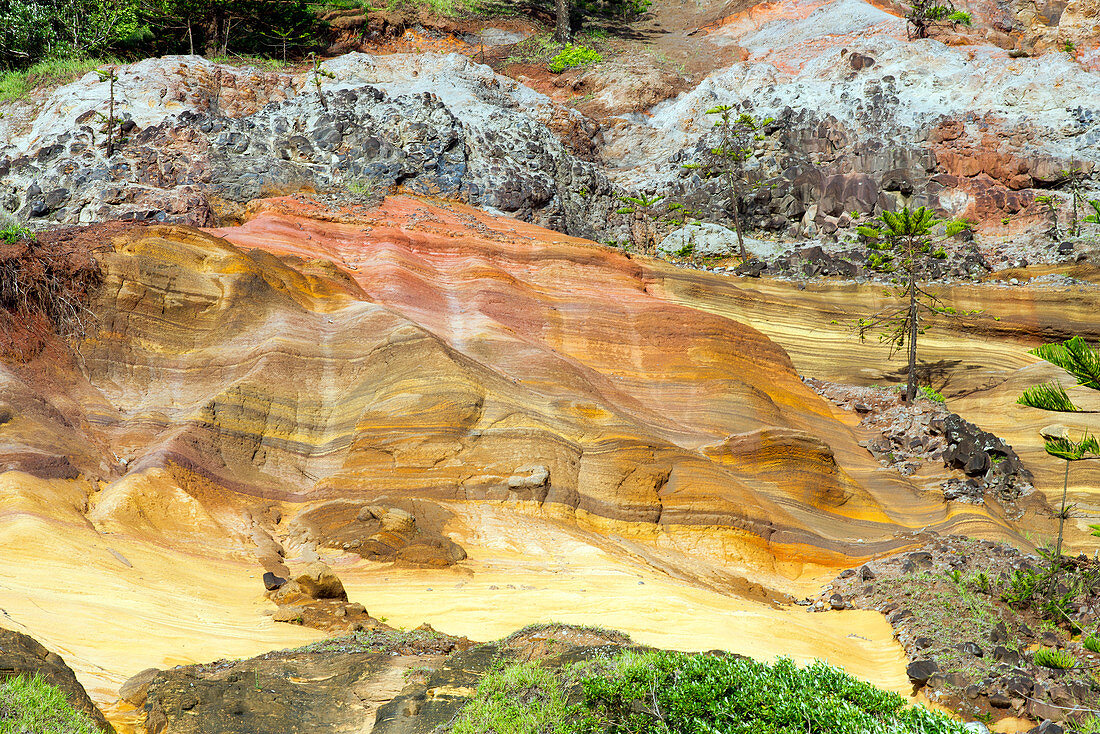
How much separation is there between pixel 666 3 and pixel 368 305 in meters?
45.4

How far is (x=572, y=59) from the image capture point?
41.7 m

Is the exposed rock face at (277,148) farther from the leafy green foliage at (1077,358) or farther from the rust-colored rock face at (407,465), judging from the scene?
the leafy green foliage at (1077,358)

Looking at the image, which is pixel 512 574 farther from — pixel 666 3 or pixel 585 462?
pixel 666 3

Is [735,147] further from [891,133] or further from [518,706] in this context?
[518,706]

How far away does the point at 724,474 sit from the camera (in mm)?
15242

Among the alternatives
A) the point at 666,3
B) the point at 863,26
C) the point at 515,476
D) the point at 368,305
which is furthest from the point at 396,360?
the point at 666,3

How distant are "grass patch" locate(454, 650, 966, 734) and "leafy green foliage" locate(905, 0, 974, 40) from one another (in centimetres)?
3895

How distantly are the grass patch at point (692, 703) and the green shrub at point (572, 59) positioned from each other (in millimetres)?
39770

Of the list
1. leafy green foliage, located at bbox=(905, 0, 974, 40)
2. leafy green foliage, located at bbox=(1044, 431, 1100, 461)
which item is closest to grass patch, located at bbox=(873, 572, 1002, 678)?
leafy green foliage, located at bbox=(1044, 431, 1100, 461)

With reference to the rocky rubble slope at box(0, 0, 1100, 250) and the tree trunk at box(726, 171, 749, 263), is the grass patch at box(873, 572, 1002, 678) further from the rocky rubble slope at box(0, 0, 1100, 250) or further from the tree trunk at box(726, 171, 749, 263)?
the rocky rubble slope at box(0, 0, 1100, 250)

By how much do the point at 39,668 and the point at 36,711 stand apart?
59cm

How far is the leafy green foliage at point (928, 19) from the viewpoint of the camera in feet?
124

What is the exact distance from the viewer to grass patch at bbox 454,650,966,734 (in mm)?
5949

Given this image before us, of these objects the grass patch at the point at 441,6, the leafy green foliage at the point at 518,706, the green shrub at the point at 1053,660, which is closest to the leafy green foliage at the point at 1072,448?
the green shrub at the point at 1053,660
